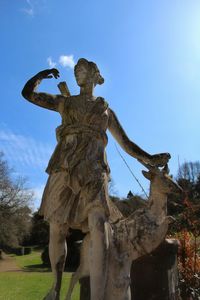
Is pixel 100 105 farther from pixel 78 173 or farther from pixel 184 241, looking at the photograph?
pixel 184 241

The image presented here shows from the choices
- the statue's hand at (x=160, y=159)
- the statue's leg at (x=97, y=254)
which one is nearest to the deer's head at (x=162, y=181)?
the statue's hand at (x=160, y=159)

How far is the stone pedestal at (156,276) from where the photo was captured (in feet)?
16.7

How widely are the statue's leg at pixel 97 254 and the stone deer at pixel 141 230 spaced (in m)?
0.13

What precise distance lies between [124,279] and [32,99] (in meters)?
1.98

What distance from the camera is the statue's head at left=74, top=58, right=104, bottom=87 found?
15.9ft

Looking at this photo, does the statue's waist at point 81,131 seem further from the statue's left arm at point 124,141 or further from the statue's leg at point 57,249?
the statue's leg at point 57,249

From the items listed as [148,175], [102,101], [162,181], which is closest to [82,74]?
[102,101]

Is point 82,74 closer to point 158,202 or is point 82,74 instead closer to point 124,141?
point 124,141

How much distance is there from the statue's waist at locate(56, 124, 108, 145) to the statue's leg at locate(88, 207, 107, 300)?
77cm

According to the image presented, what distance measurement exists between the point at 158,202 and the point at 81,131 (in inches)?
40.9

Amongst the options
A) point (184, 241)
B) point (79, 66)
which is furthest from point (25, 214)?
point (79, 66)

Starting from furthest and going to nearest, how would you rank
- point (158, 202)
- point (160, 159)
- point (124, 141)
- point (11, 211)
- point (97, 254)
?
point (11, 211)
point (124, 141)
point (160, 159)
point (158, 202)
point (97, 254)

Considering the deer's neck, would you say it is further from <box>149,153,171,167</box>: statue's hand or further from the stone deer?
<box>149,153,171,167</box>: statue's hand

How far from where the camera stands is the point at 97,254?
4062mm
